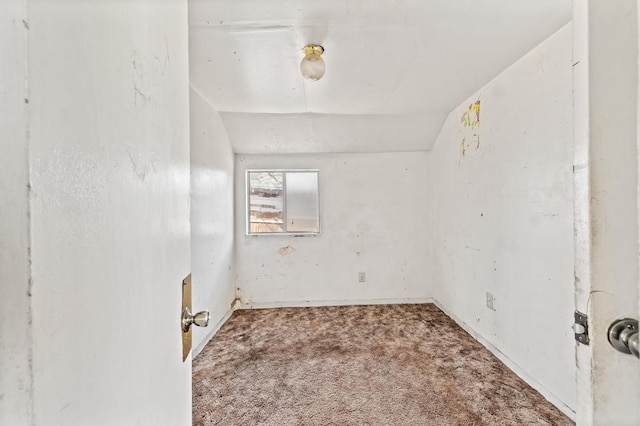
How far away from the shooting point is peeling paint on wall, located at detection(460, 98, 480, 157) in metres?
2.21

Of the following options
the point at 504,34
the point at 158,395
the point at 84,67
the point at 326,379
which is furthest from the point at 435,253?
the point at 84,67

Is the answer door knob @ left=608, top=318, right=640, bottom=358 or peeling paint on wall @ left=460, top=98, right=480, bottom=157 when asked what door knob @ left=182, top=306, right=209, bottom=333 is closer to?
door knob @ left=608, top=318, right=640, bottom=358

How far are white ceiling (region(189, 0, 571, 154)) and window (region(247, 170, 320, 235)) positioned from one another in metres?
0.64

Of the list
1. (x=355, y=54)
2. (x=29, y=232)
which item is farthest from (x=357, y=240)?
(x=29, y=232)

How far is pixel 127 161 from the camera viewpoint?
0.42 m

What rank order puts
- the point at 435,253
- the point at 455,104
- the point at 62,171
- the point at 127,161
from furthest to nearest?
1. the point at 435,253
2. the point at 455,104
3. the point at 127,161
4. the point at 62,171

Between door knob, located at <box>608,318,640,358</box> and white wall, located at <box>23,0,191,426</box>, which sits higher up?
white wall, located at <box>23,0,191,426</box>

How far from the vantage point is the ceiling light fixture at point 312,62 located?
1.51 m

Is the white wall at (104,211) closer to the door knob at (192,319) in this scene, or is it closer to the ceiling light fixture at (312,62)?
the door knob at (192,319)

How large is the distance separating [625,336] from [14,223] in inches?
32.1

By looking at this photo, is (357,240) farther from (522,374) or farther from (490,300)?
(522,374)

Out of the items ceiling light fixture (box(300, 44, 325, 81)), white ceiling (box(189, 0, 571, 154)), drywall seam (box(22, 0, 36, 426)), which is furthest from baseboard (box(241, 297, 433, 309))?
drywall seam (box(22, 0, 36, 426))

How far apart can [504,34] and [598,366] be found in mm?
1733

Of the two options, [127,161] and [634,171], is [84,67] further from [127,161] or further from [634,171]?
[634,171]
